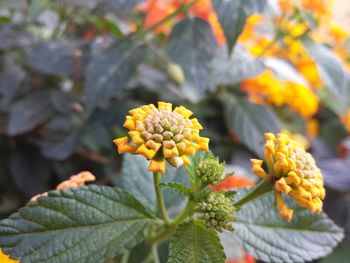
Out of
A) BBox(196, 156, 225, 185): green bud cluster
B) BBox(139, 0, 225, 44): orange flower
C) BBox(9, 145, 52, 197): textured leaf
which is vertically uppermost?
BBox(139, 0, 225, 44): orange flower

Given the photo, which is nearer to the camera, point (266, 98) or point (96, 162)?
point (96, 162)

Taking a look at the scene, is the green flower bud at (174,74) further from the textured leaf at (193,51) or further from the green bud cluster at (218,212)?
the green bud cluster at (218,212)

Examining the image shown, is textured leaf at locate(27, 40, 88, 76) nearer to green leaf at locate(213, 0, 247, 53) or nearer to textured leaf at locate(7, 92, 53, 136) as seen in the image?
textured leaf at locate(7, 92, 53, 136)

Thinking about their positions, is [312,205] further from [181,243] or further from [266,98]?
[266,98]

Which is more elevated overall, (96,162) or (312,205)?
(96,162)

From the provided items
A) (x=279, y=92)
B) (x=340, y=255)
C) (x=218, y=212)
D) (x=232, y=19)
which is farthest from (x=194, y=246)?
(x=279, y=92)

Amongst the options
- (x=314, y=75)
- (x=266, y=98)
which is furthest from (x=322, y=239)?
(x=314, y=75)

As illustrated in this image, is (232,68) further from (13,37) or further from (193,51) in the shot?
(13,37)

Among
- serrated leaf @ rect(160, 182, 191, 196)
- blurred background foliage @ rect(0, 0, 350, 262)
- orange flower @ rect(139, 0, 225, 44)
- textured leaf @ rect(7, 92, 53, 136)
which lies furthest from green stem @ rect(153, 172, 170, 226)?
orange flower @ rect(139, 0, 225, 44)
